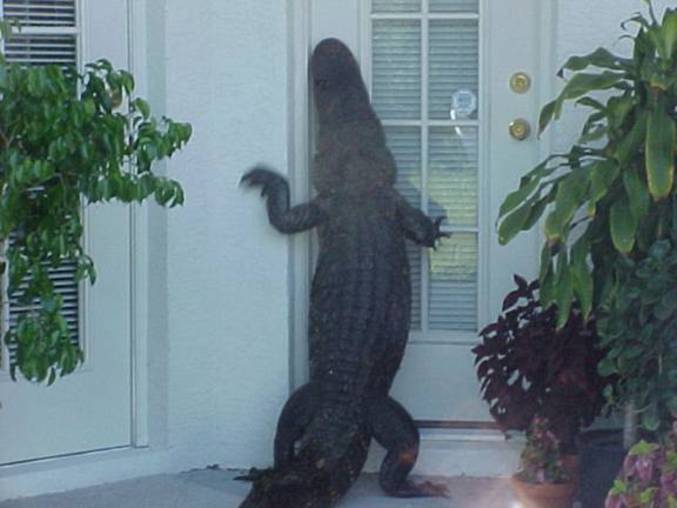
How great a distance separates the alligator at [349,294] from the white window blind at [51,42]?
901mm

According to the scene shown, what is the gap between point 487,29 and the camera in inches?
269

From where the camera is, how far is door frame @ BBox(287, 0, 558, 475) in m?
6.73

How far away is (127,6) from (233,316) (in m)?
1.40

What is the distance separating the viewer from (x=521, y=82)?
6.81 meters

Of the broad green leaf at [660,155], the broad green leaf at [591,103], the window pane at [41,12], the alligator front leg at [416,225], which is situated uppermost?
the window pane at [41,12]

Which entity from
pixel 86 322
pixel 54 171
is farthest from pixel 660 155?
pixel 86 322

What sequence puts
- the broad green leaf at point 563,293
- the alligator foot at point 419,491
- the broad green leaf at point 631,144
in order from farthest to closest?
the alligator foot at point 419,491
the broad green leaf at point 563,293
the broad green leaf at point 631,144

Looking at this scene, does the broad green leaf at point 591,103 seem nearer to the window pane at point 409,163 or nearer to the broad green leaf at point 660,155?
the broad green leaf at point 660,155

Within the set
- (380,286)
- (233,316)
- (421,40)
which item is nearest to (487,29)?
(421,40)

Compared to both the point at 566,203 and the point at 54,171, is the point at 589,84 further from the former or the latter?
the point at 54,171

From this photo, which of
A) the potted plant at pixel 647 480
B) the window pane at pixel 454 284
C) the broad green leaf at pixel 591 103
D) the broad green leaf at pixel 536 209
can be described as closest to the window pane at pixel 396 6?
the window pane at pixel 454 284

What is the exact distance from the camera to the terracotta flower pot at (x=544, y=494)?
6023mm

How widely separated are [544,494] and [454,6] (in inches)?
86.0

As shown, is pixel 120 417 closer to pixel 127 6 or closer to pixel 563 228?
pixel 127 6
